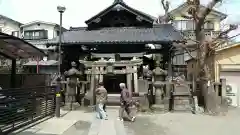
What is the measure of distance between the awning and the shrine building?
4.96m

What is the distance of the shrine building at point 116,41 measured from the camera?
1664 centimetres

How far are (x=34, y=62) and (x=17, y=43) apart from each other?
76.3 ft

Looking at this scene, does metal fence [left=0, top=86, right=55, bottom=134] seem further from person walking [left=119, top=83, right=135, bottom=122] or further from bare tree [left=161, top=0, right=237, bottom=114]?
bare tree [left=161, top=0, right=237, bottom=114]

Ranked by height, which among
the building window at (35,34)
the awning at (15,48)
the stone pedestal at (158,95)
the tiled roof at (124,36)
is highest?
the building window at (35,34)

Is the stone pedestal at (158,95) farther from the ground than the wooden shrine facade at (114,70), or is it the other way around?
the wooden shrine facade at (114,70)

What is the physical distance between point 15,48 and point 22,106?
9.79 feet

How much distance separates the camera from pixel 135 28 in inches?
760

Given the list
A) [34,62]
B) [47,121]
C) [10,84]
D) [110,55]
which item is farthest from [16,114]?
[34,62]

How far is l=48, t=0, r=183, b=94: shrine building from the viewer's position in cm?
1664

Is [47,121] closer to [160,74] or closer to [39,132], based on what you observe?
[39,132]

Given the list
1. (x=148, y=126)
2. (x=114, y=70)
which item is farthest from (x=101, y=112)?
(x=114, y=70)

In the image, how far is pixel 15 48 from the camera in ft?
33.8

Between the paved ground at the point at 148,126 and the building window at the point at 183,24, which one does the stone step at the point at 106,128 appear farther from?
the building window at the point at 183,24

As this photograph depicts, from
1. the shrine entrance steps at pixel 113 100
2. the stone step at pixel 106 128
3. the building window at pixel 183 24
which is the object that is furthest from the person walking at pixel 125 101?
the building window at pixel 183 24
